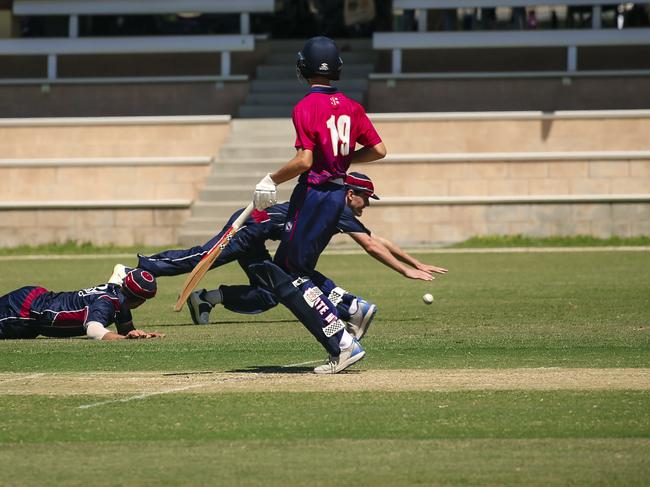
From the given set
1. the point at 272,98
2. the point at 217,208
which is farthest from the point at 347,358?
the point at 272,98

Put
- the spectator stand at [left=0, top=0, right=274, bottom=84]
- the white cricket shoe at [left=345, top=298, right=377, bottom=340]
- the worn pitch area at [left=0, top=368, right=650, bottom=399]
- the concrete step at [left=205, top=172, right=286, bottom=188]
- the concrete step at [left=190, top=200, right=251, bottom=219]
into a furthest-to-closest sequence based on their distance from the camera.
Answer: the spectator stand at [left=0, top=0, right=274, bottom=84] < the concrete step at [left=205, top=172, right=286, bottom=188] < the concrete step at [left=190, top=200, right=251, bottom=219] < the white cricket shoe at [left=345, top=298, right=377, bottom=340] < the worn pitch area at [left=0, top=368, right=650, bottom=399]

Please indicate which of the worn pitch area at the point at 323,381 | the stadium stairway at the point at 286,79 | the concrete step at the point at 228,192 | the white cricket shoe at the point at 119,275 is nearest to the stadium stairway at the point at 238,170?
the concrete step at the point at 228,192

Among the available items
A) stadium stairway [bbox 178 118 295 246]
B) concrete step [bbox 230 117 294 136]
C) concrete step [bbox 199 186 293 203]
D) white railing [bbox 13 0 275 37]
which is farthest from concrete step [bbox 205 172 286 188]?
white railing [bbox 13 0 275 37]

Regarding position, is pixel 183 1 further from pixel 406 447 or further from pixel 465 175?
pixel 406 447

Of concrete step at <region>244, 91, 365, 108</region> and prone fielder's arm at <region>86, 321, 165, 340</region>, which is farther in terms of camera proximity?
concrete step at <region>244, 91, 365, 108</region>

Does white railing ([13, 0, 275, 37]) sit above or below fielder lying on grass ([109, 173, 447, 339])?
above

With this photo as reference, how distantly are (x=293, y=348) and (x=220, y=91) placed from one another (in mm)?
24604

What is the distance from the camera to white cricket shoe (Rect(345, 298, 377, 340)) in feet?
40.8

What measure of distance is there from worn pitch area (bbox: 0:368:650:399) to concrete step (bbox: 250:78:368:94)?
82.8ft

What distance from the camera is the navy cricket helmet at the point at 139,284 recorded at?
12.6 metres

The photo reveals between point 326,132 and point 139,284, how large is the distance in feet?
10.8

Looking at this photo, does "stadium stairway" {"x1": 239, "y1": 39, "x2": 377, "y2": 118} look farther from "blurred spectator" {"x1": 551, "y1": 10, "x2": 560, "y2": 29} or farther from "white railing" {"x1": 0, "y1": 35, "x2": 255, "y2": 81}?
"blurred spectator" {"x1": 551, "y1": 10, "x2": 560, "y2": 29}

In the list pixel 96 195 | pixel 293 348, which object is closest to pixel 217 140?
pixel 96 195

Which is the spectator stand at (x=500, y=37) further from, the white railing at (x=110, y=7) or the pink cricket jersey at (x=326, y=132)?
the pink cricket jersey at (x=326, y=132)
